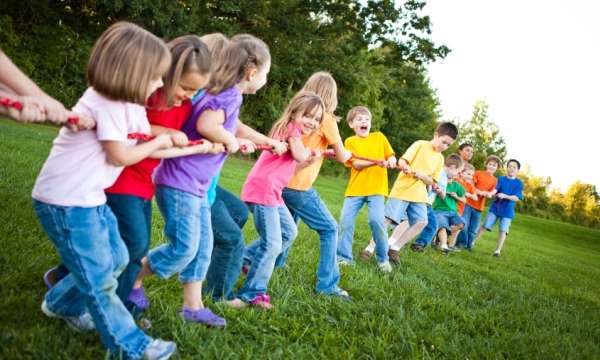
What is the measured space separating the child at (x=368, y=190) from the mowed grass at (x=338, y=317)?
0.30 meters

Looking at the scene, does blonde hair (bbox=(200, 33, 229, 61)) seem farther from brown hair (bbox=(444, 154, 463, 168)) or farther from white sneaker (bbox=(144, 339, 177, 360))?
brown hair (bbox=(444, 154, 463, 168))

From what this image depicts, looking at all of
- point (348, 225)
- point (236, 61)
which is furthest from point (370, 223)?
point (236, 61)

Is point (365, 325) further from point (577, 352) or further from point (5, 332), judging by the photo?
point (5, 332)

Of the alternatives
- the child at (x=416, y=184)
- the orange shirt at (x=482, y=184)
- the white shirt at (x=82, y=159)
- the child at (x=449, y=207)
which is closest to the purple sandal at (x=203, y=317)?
the white shirt at (x=82, y=159)

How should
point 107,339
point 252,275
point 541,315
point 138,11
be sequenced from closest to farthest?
point 107,339 → point 252,275 → point 541,315 → point 138,11

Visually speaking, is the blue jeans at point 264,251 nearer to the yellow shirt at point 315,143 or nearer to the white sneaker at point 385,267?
the yellow shirt at point 315,143

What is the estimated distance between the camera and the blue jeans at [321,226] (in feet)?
15.3

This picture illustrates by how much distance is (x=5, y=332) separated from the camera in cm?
266

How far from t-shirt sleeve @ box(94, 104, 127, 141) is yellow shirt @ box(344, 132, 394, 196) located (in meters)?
4.05

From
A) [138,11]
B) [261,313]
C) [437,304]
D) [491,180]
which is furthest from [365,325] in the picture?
[138,11]

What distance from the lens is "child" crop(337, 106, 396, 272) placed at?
622 centimetres

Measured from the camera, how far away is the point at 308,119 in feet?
13.9

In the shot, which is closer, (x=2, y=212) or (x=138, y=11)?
(x=2, y=212)

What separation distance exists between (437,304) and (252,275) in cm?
186
